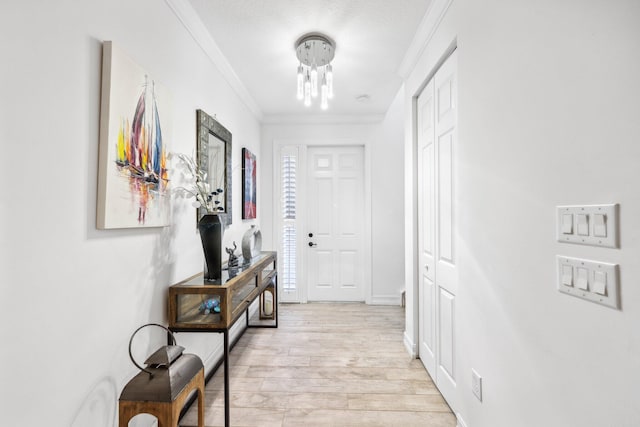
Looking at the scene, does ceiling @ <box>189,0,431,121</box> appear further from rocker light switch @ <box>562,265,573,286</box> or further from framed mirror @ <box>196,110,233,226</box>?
rocker light switch @ <box>562,265,573,286</box>

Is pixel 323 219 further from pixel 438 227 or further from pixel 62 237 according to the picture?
pixel 62 237

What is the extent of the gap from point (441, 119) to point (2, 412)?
245 centimetres

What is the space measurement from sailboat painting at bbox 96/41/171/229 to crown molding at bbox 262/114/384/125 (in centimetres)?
270

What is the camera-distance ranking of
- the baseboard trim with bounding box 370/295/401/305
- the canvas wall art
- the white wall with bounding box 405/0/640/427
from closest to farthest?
the white wall with bounding box 405/0/640/427
the canvas wall art
the baseboard trim with bounding box 370/295/401/305

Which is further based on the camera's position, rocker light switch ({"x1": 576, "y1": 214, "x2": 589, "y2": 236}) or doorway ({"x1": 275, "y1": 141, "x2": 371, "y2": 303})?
doorway ({"x1": 275, "y1": 141, "x2": 371, "y2": 303})

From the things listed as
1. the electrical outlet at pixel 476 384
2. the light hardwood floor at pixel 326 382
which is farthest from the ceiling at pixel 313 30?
the light hardwood floor at pixel 326 382

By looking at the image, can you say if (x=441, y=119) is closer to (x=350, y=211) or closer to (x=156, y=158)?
(x=156, y=158)

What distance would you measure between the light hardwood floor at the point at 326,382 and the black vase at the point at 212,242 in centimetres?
90

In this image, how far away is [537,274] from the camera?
1.07m

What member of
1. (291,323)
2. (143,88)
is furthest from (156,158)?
(291,323)

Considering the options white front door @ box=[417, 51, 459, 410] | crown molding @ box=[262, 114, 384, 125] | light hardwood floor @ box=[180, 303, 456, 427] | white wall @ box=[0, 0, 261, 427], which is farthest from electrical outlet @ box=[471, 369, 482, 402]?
crown molding @ box=[262, 114, 384, 125]

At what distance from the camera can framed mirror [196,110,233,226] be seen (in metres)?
2.26

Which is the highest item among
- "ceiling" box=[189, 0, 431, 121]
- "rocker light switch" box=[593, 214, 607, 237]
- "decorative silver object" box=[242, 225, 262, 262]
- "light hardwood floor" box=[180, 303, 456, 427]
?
"ceiling" box=[189, 0, 431, 121]

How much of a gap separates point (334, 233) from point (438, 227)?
7.69 ft
